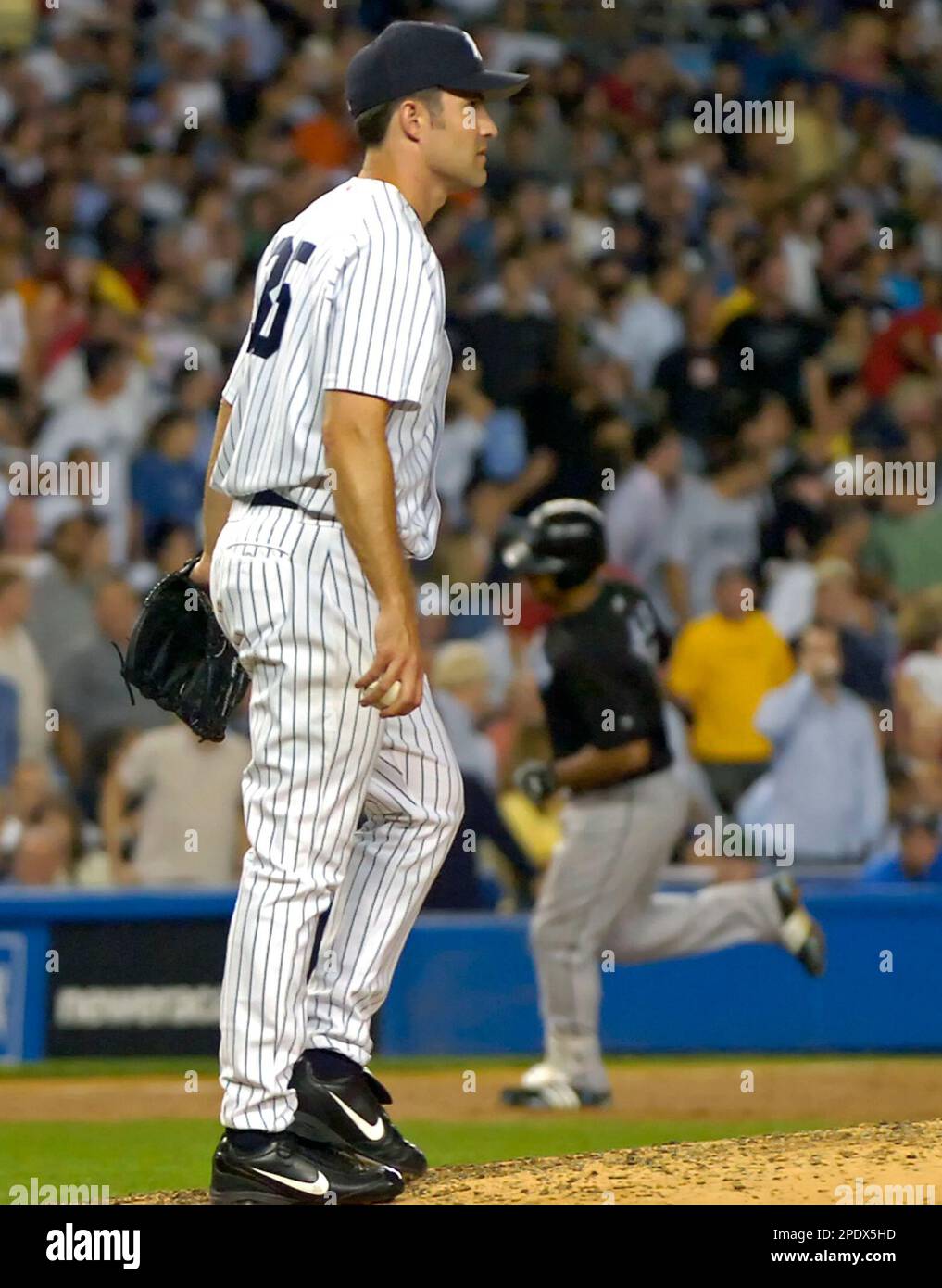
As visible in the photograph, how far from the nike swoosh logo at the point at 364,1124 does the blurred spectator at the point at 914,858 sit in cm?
530

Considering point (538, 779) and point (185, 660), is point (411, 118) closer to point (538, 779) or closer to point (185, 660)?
point (185, 660)

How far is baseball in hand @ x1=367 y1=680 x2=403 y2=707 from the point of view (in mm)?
4199

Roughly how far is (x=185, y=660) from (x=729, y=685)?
5.67 meters

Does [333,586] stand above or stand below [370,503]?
below

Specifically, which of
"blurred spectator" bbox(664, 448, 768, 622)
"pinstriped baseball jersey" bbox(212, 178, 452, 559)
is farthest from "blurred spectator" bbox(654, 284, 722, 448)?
"pinstriped baseball jersey" bbox(212, 178, 452, 559)

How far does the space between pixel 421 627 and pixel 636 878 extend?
2545 millimetres

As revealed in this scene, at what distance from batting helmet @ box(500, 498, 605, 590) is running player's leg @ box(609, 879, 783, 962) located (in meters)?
1.17

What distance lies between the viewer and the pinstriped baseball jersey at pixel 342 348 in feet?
13.9

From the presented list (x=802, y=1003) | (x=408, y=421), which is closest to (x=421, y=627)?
(x=802, y=1003)

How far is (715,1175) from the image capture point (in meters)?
4.69

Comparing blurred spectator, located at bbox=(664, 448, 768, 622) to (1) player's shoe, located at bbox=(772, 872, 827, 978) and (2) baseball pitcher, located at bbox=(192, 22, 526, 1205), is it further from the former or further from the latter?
(2) baseball pitcher, located at bbox=(192, 22, 526, 1205)

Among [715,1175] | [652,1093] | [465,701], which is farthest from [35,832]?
[715,1175]

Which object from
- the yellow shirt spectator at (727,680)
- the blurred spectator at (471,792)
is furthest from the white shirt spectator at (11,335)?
the yellow shirt spectator at (727,680)

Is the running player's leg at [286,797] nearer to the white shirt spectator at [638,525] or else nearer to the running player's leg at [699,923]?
the running player's leg at [699,923]
